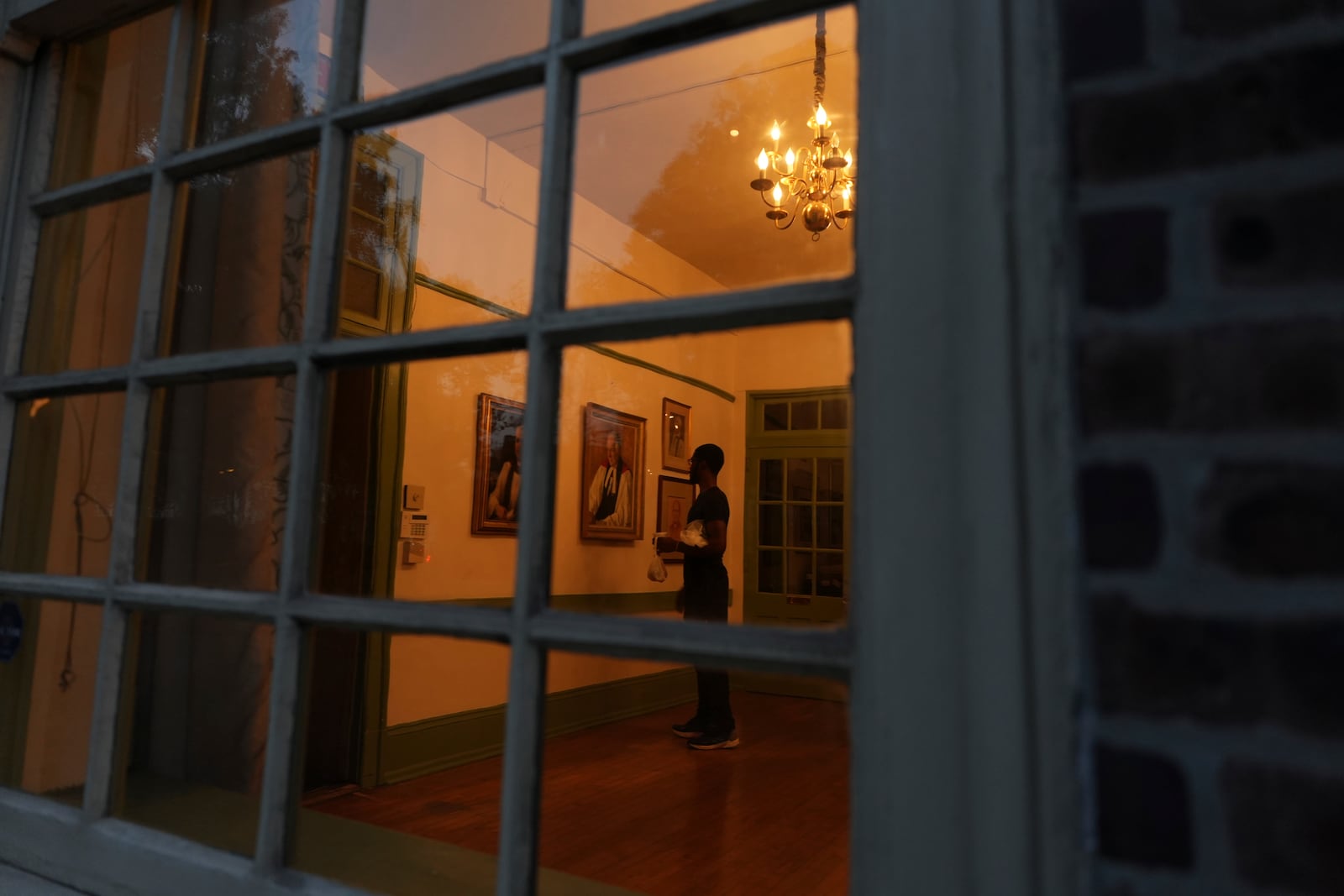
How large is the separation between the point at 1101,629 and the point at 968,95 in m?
0.40

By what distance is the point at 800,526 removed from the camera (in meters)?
6.88

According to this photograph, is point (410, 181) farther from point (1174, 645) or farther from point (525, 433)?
point (1174, 645)

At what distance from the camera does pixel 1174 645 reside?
50cm

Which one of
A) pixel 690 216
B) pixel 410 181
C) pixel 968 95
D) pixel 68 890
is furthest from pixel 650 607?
pixel 968 95

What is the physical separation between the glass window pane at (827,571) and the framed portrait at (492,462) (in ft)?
10.7

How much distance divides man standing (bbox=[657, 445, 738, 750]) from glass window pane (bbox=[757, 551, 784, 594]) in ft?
7.10

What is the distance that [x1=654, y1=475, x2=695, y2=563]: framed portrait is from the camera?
567 centimetres

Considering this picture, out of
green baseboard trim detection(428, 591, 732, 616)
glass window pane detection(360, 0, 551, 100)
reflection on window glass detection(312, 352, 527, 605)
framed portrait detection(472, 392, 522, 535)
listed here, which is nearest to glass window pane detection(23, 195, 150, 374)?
glass window pane detection(360, 0, 551, 100)

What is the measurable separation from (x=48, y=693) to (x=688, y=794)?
9.06ft

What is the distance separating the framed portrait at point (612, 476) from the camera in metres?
4.89

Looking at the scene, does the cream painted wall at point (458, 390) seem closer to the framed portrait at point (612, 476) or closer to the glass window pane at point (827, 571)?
the framed portrait at point (612, 476)

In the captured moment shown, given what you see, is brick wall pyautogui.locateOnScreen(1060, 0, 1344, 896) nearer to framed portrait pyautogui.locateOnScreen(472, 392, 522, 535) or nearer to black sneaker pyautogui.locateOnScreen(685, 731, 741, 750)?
framed portrait pyautogui.locateOnScreen(472, 392, 522, 535)

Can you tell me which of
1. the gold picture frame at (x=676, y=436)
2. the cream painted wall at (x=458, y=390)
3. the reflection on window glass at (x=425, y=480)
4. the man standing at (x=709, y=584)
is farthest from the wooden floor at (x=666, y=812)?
the gold picture frame at (x=676, y=436)

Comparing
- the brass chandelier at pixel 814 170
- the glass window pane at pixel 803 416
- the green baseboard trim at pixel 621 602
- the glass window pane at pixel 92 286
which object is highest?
the brass chandelier at pixel 814 170
